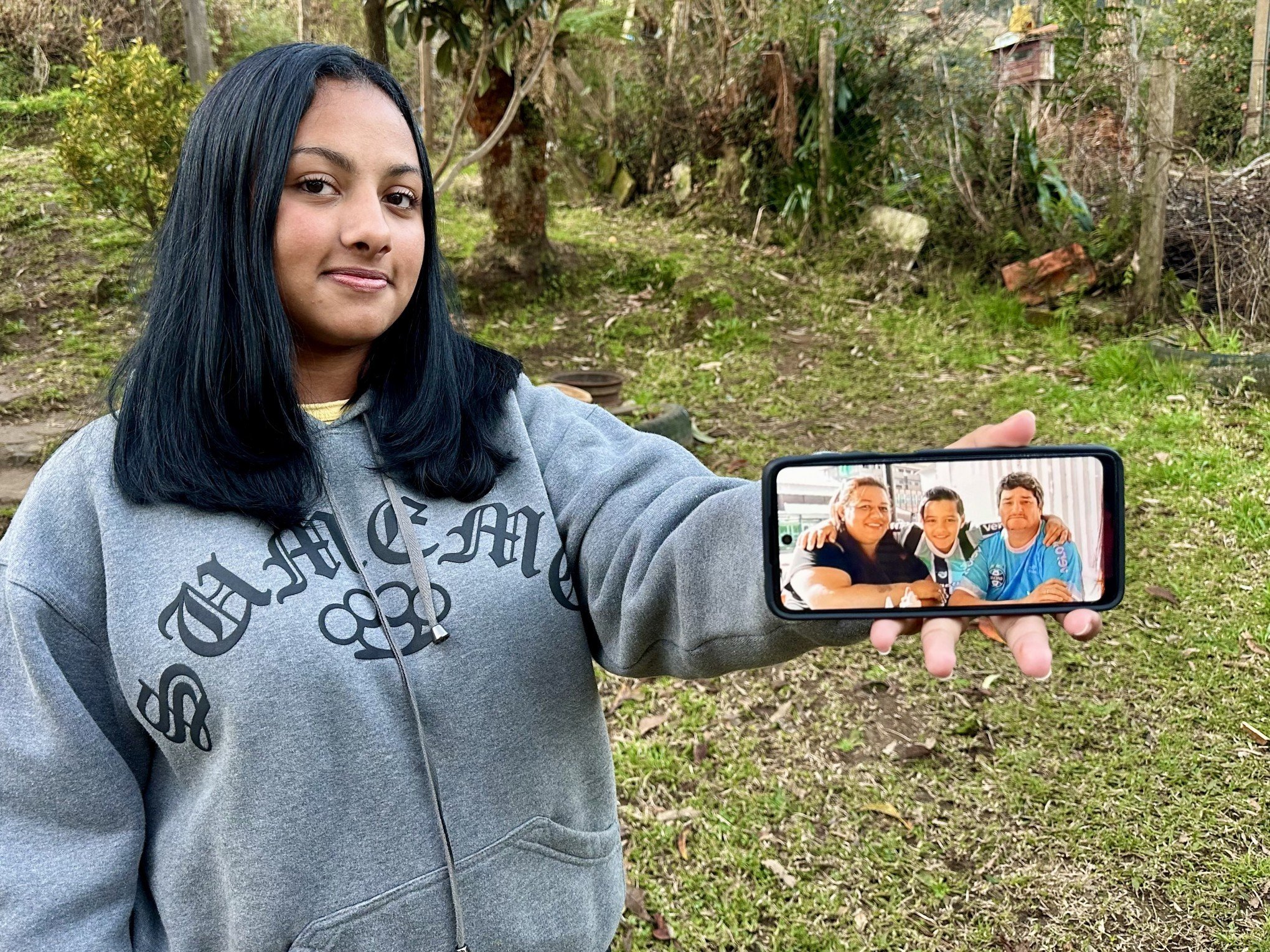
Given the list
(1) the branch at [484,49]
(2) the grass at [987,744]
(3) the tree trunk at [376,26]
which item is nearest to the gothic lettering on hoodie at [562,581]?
(2) the grass at [987,744]

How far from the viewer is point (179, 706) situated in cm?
119

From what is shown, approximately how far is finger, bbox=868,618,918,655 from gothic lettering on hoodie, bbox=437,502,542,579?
0.45 meters

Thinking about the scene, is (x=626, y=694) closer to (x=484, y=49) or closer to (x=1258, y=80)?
(x=484, y=49)

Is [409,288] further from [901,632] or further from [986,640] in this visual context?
[986,640]

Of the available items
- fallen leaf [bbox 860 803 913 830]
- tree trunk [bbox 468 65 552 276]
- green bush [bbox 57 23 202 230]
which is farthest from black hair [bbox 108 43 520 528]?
tree trunk [bbox 468 65 552 276]

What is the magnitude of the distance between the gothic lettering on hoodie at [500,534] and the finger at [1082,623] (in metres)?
0.61

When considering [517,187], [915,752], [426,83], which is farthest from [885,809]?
[517,187]

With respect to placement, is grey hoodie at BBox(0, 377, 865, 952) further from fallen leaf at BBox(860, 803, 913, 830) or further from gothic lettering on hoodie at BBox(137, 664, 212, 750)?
fallen leaf at BBox(860, 803, 913, 830)

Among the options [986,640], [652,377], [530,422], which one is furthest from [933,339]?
[530,422]

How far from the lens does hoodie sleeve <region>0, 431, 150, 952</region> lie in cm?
120

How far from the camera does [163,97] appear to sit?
4.32 meters

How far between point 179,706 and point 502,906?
453 millimetres

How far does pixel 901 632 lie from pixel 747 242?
802cm

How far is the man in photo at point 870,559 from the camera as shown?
3.28 ft
